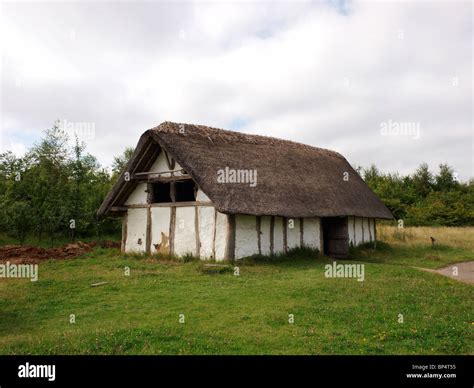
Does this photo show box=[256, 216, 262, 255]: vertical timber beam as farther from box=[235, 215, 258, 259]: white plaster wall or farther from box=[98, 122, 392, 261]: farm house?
box=[235, 215, 258, 259]: white plaster wall

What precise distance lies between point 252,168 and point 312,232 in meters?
3.76

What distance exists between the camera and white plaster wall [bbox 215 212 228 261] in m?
14.8

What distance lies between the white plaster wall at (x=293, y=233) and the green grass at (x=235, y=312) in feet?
9.37

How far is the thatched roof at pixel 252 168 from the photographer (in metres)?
15.0

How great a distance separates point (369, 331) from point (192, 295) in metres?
4.36

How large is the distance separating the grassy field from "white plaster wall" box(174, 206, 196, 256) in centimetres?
184

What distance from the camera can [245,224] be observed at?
1519cm

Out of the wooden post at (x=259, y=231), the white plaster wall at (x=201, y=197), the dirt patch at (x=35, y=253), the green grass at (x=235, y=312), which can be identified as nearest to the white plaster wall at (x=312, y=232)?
the wooden post at (x=259, y=231)

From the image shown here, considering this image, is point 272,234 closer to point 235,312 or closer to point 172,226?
point 172,226

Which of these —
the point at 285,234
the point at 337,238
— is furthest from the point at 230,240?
the point at 337,238

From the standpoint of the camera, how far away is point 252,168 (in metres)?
17.1

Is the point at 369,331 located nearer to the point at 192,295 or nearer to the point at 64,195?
the point at 192,295
